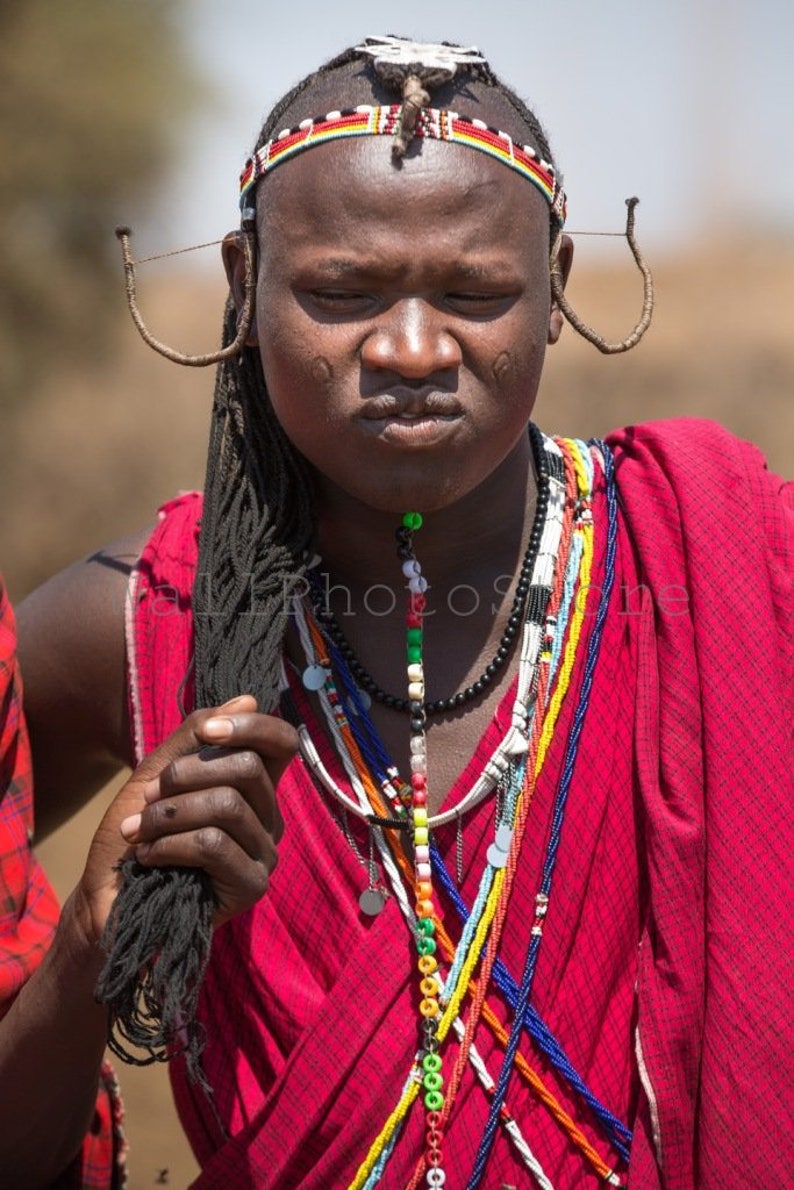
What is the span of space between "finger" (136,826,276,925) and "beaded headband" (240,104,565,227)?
94 cm

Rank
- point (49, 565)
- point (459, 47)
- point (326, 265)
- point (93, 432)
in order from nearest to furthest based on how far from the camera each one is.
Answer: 1. point (326, 265)
2. point (459, 47)
3. point (49, 565)
4. point (93, 432)

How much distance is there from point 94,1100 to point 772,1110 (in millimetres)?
1017

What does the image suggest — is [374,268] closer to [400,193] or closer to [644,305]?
[400,193]

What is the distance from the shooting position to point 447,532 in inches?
85.7

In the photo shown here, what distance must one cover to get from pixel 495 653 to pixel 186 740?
567 mm

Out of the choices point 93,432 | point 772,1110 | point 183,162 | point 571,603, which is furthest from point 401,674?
point 183,162

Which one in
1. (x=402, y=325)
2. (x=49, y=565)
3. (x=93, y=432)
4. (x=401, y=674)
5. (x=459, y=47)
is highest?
(x=459, y=47)

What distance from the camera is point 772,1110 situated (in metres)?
1.87

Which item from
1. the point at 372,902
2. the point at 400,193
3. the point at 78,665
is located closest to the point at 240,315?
the point at 400,193

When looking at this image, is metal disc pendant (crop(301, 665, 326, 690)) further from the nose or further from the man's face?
the nose

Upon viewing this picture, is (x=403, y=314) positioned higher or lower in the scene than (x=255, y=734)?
higher

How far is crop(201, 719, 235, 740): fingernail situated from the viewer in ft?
5.68

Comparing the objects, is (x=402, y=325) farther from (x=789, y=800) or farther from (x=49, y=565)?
(x=49, y=565)

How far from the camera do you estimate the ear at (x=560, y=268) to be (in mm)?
2133
